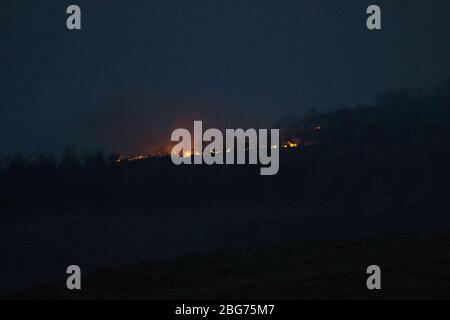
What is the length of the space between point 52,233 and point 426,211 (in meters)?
13.2

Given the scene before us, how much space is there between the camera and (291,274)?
1251 centimetres

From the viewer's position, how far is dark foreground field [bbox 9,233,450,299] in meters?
10.8

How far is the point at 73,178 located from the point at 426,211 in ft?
48.1

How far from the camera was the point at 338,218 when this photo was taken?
24781mm

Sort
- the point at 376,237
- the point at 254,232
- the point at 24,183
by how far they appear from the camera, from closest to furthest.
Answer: the point at 376,237 < the point at 254,232 < the point at 24,183

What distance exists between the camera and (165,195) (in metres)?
28.7

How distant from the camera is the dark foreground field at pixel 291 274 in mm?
10828

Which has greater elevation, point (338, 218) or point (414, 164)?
point (414, 164)
